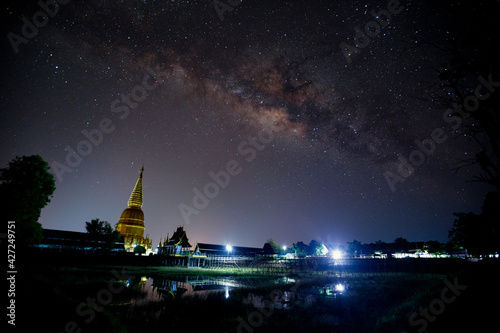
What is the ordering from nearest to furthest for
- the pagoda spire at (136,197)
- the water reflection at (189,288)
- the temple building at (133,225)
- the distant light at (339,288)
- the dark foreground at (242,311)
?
the dark foreground at (242,311) → the water reflection at (189,288) → the distant light at (339,288) → the temple building at (133,225) → the pagoda spire at (136,197)

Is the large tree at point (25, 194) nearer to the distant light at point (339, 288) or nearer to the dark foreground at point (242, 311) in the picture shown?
the dark foreground at point (242, 311)

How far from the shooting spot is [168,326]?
1047 cm

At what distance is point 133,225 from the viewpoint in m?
90.6

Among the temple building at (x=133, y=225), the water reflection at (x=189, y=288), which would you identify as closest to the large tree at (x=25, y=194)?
the water reflection at (x=189, y=288)

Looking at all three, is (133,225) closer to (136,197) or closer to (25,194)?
(136,197)

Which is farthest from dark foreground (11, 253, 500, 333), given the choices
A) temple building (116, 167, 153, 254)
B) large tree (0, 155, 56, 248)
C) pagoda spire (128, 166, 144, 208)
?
pagoda spire (128, 166, 144, 208)

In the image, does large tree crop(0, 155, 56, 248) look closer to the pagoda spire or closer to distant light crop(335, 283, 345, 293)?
distant light crop(335, 283, 345, 293)

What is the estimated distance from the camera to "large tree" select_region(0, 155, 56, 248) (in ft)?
80.8

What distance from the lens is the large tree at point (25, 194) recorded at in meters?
24.6

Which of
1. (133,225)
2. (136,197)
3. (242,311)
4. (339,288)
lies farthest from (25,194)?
(136,197)

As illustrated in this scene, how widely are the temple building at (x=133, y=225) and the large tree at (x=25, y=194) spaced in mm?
64088

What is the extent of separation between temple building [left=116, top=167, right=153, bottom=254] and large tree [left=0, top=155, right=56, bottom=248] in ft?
210

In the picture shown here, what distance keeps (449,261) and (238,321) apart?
57.7m

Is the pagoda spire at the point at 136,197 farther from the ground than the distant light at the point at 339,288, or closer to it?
farther from the ground
